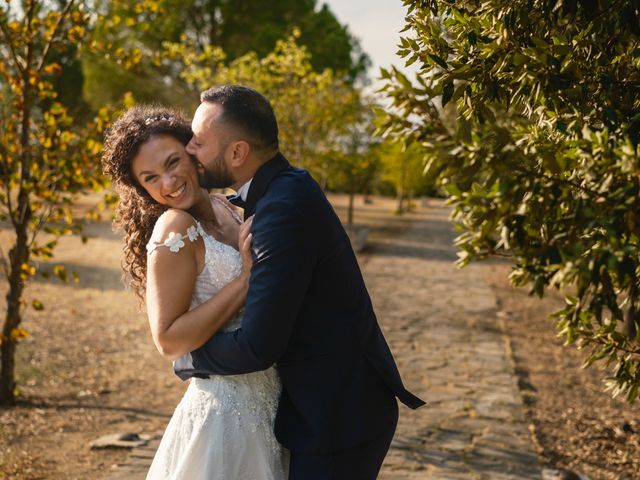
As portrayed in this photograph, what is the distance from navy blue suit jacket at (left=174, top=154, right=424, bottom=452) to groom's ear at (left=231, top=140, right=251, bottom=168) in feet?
0.28

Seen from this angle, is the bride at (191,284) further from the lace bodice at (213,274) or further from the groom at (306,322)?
the groom at (306,322)

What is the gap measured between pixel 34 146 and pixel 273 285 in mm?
5251

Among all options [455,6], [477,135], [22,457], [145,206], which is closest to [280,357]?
[145,206]

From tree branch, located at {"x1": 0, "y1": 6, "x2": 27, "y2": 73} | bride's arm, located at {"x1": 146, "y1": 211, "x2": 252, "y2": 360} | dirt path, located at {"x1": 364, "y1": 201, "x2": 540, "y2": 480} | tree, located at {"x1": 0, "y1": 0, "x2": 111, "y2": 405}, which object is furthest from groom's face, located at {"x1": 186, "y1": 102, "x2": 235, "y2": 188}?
tree branch, located at {"x1": 0, "y1": 6, "x2": 27, "y2": 73}

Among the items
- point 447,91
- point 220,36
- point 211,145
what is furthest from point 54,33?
point 220,36

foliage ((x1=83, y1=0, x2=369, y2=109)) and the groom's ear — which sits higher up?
foliage ((x1=83, y1=0, x2=369, y2=109))

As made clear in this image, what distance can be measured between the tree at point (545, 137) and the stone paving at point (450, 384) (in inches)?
117

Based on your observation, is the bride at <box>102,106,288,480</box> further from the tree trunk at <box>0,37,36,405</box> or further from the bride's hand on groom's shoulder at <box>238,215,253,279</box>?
the tree trunk at <box>0,37,36,405</box>

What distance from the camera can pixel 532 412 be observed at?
7.19m

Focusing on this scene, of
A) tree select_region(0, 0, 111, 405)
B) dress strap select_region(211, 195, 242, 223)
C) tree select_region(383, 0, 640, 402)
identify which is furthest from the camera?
tree select_region(0, 0, 111, 405)

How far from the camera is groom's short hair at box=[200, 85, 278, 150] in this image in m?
2.65

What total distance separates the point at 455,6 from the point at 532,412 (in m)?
5.27

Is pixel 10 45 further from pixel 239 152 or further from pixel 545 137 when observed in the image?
pixel 545 137

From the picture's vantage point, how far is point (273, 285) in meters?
2.44
